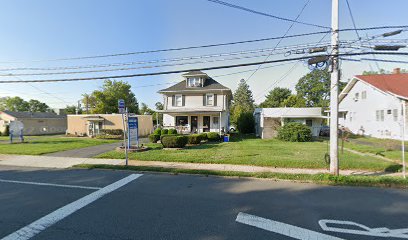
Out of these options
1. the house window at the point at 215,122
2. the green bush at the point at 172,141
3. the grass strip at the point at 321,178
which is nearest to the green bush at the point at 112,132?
the house window at the point at 215,122

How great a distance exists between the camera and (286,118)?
22.4m

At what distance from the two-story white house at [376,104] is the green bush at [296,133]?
22.4 ft

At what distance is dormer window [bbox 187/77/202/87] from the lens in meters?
23.9

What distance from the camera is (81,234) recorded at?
3596 millimetres

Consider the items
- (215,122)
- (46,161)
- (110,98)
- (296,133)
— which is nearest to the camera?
(46,161)

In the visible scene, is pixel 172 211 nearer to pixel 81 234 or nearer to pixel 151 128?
pixel 81 234

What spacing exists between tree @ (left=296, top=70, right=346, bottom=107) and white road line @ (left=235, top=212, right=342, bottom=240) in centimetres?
6083

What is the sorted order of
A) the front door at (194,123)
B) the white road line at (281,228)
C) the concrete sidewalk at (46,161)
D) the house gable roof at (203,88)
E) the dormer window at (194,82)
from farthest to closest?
the dormer window at (194,82), the front door at (194,123), the house gable roof at (203,88), the concrete sidewalk at (46,161), the white road line at (281,228)

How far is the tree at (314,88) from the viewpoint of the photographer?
189ft

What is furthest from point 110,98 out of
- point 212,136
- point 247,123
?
point 212,136

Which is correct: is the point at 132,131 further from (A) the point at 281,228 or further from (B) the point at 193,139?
(A) the point at 281,228

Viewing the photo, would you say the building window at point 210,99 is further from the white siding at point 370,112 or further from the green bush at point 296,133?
the white siding at point 370,112

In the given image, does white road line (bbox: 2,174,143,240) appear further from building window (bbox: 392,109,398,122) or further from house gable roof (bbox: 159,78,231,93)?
building window (bbox: 392,109,398,122)

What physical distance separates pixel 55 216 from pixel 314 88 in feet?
210
